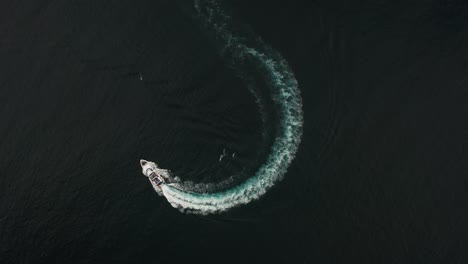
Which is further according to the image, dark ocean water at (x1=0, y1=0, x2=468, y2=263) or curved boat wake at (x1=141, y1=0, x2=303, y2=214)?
curved boat wake at (x1=141, y1=0, x2=303, y2=214)

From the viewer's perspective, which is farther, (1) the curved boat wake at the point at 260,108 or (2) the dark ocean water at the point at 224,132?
(1) the curved boat wake at the point at 260,108

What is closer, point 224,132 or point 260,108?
point 224,132

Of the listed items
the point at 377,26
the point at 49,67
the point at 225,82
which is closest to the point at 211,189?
the point at 225,82

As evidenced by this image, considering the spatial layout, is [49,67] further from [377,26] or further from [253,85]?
[377,26]

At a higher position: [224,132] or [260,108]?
[260,108]
